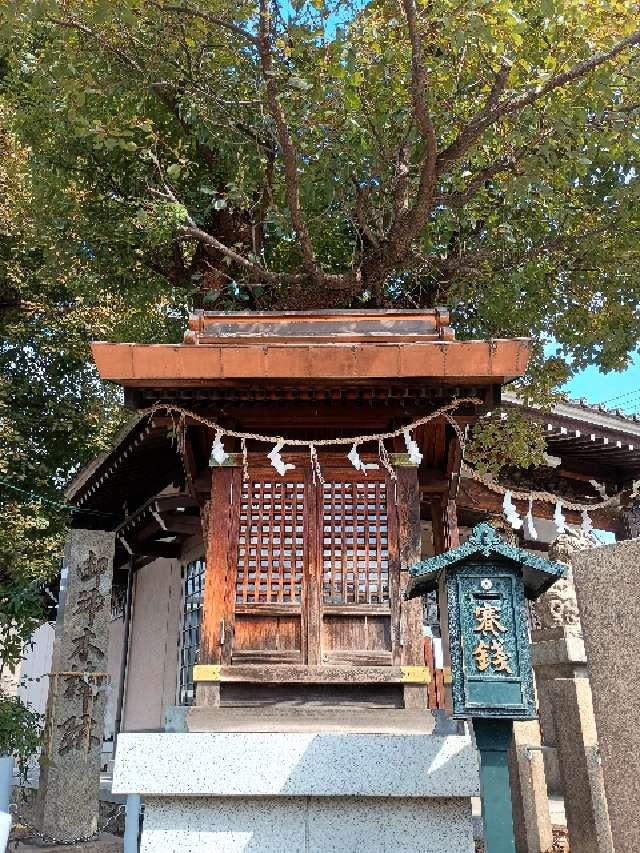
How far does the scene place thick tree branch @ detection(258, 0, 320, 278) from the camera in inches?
297

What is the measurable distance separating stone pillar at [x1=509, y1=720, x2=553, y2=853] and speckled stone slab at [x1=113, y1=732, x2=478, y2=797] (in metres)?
0.86

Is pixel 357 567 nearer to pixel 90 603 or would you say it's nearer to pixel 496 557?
pixel 496 557

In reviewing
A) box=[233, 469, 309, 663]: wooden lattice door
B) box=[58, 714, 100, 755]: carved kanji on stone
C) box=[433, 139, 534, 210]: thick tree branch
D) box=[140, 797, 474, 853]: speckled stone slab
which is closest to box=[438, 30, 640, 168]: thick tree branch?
box=[433, 139, 534, 210]: thick tree branch

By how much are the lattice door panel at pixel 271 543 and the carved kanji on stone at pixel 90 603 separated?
16.7 feet

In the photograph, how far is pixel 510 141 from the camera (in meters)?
10.2

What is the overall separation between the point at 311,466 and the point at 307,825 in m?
3.41

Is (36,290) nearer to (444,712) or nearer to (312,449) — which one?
(312,449)

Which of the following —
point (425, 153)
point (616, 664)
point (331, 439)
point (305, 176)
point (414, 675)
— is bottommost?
point (616, 664)

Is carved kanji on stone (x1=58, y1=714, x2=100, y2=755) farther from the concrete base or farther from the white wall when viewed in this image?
the concrete base

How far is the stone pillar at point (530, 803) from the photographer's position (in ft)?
22.0

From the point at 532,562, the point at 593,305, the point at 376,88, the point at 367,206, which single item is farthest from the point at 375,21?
the point at 532,562

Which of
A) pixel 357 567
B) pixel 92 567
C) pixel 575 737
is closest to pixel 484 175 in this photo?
pixel 357 567

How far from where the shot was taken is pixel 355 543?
7.52 meters

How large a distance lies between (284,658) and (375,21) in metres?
9.11
